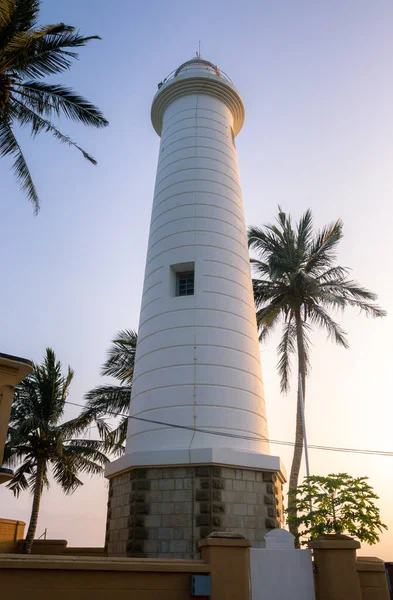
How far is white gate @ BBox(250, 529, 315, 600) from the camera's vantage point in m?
8.49

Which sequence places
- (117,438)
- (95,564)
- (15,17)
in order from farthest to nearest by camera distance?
(117,438)
(15,17)
(95,564)

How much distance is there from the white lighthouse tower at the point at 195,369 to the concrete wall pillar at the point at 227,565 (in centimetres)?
356

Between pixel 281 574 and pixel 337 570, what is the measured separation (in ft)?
3.05

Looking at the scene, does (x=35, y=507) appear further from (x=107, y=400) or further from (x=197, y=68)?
(x=197, y=68)

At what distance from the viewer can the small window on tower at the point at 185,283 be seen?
49.7 ft

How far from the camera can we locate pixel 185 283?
15.4 metres

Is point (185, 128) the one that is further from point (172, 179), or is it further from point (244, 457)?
point (244, 457)

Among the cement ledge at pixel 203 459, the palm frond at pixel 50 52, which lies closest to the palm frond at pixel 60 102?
the palm frond at pixel 50 52

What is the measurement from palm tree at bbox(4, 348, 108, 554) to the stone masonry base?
994 cm

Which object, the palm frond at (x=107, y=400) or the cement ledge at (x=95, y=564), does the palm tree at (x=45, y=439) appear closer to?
the palm frond at (x=107, y=400)

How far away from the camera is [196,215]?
15.7 m

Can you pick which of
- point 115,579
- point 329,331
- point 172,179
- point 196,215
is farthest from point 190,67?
point 115,579

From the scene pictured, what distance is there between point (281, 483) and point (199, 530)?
10.7 ft

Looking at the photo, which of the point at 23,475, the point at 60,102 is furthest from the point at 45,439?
the point at 60,102
